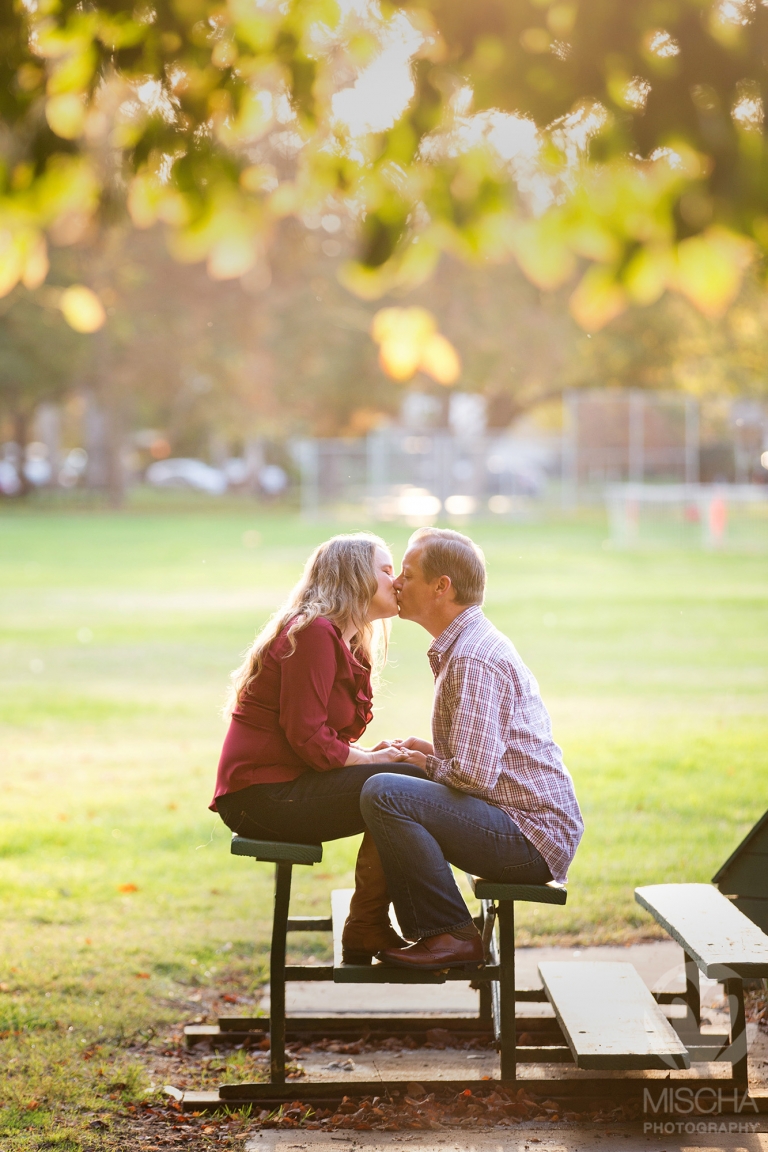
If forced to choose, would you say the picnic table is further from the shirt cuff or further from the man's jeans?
the shirt cuff

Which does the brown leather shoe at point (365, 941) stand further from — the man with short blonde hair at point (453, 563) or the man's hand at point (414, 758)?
the man with short blonde hair at point (453, 563)

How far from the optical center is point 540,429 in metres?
86.9

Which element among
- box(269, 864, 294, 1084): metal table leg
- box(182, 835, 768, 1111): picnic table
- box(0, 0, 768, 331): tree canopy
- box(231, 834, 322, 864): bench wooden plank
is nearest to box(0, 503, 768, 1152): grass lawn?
box(269, 864, 294, 1084): metal table leg

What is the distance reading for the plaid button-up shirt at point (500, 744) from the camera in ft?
12.4

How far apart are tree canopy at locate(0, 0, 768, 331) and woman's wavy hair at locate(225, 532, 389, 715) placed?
788 millimetres

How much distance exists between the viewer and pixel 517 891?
3.76m

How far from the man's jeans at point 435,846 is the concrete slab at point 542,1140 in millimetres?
537

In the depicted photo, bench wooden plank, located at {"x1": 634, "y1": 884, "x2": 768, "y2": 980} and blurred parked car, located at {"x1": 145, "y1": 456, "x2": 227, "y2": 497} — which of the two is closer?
bench wooden plank, located at {"x1": 634, "y1": 884, "x2": 768, "y2": 980}

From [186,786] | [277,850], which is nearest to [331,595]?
[277,850]

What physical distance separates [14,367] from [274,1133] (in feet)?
146

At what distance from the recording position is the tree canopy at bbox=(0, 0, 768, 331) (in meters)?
3.25

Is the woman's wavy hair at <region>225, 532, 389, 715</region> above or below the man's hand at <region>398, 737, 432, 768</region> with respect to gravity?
above

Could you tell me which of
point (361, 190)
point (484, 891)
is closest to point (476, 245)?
point (361, 190)

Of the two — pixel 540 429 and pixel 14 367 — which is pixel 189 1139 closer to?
pixel 14 367
